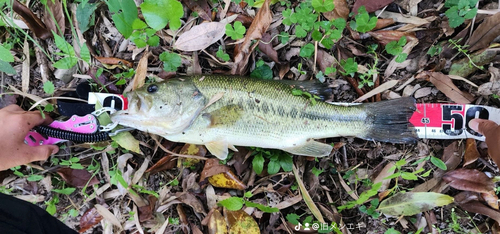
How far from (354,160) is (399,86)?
0.82 metres

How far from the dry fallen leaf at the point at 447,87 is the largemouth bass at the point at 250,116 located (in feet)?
1.14

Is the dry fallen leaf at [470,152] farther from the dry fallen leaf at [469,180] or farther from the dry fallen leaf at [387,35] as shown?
the dry fallen leaf at [387,35]

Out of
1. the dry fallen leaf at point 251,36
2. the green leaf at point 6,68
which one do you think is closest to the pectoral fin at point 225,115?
the dry fallen leaf at point 251,36

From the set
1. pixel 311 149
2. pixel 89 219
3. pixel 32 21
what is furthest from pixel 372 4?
pixel 89 219

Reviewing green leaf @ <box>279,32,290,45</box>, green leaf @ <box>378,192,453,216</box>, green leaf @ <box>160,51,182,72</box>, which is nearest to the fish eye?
green leaf @ <box>160,51,182,72</box>

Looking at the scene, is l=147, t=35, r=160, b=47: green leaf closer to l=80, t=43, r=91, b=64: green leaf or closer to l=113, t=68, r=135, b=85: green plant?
l=113, t=68, r=135, b=85: green plant

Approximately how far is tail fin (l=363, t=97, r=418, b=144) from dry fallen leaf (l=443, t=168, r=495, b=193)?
63 centimetres

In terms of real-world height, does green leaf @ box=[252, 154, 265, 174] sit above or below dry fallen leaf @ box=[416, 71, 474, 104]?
below

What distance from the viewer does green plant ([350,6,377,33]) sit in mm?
2695

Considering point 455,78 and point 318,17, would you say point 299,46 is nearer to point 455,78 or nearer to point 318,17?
point 318,17

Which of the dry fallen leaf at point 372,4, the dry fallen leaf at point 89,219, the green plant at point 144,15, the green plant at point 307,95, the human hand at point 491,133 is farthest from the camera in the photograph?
the dry fallen leaf at point 89,219

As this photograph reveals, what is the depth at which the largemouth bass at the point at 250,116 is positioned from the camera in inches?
99.0

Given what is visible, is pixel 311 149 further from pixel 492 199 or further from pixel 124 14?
pixel 124 14

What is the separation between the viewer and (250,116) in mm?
2596
